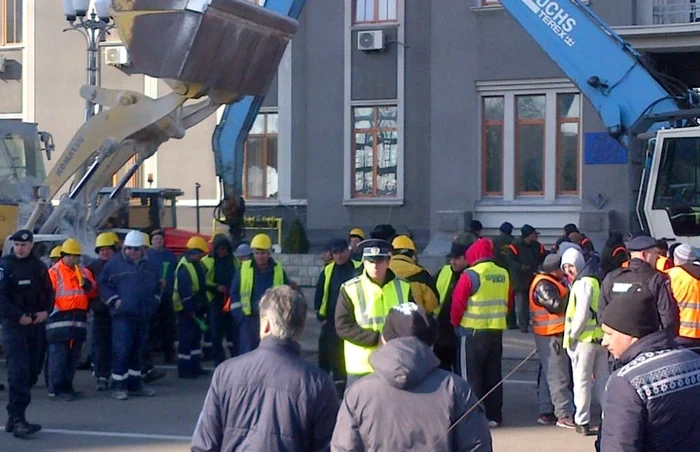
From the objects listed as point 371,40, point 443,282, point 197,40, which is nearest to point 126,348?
point 443,282

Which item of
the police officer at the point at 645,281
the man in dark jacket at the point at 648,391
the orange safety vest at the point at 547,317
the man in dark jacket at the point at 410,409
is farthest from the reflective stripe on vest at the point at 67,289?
the man in dark jacket at the point at 648,391

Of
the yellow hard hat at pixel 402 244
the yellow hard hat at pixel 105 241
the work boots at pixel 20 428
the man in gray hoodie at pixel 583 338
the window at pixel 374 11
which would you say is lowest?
the work boots at pixel 20 428

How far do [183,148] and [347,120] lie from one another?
4.93m

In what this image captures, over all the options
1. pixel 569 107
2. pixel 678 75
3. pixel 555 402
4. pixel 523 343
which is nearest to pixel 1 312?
pixel 555 402

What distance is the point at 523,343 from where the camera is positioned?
666 inches

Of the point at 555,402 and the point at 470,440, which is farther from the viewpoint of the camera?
the point at 555,402

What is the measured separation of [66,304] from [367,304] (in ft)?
17.0

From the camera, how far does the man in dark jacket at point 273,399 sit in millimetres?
5051

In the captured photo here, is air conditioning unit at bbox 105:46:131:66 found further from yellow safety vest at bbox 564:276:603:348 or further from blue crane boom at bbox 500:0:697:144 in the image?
yellow safety vest at bbox 564:276:603:348

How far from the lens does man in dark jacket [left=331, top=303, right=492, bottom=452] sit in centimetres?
461

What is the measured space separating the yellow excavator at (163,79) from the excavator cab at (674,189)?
16.4 feet

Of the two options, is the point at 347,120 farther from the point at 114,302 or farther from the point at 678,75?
the point at 114,302

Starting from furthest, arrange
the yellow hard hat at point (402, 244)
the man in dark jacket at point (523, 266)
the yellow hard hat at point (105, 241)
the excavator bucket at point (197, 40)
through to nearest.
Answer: the man in dark jacket at point (523, 266)
the excavator bucket at point (197, 40)
the yellow hard hat at point (105, 241)
the yellow hard hat at point (402, 244)

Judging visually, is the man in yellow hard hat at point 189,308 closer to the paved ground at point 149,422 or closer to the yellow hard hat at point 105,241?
the paved ground at point 149,422
